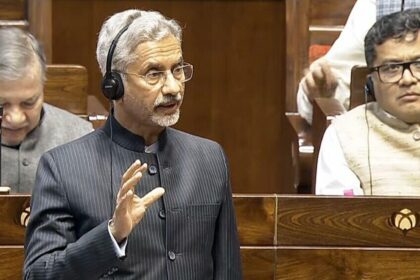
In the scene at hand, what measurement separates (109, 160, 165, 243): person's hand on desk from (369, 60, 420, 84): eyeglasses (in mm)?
499

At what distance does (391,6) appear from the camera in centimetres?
153

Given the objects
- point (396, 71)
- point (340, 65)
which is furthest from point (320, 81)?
point (396, 71)

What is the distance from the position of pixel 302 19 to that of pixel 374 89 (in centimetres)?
42

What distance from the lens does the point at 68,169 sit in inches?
39.4

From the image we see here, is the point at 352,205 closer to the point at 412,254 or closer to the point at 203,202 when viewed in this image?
the point at 412,254

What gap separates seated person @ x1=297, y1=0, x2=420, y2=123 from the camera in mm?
1619

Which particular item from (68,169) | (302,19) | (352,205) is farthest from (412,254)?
(302,19)

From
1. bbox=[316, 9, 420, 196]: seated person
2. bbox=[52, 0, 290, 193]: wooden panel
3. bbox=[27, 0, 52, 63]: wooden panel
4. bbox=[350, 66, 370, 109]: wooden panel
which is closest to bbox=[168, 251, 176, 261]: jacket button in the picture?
bbox=[316, 9, 420, 196]: seated person

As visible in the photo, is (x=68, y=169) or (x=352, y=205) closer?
(x=68, y=169)

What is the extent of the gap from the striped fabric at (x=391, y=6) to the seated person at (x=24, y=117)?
405 millimetres

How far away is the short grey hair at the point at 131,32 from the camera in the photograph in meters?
1.00

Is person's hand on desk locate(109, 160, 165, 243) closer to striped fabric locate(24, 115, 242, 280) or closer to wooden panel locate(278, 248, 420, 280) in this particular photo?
striped fabric locate(24, 115, 242, 280)

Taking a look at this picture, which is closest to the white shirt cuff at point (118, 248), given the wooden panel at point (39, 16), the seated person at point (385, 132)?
the seated person at point (385, 132)

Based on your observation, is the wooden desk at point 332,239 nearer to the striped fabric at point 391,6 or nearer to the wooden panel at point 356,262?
the wooden panel at point 356,262
